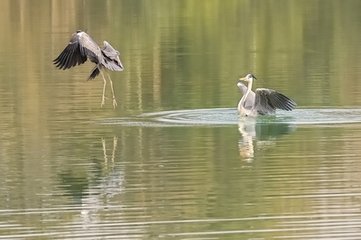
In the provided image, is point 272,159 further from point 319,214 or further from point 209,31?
point 209,31

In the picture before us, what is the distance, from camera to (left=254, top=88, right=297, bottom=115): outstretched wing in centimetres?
2241

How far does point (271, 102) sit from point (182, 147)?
332cm

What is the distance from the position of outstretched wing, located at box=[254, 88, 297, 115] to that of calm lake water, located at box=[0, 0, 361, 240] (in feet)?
0.55

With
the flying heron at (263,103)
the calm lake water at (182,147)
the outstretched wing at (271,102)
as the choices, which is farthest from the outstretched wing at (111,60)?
the outstretched wing at (271,102)

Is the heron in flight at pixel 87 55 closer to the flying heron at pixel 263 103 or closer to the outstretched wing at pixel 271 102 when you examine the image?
the flying heron at pixel 263 103

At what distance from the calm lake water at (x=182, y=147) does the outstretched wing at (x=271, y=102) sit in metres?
0.17

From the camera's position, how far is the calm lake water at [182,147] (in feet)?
48.0

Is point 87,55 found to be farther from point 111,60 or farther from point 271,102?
point 271,102

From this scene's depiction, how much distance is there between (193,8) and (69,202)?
42625mm

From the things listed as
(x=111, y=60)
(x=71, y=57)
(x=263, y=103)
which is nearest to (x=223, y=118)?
(x=263, y=103)

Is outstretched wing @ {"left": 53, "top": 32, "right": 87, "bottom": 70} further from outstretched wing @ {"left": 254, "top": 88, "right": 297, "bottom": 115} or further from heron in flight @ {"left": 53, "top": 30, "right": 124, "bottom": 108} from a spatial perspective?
outstretched wing @ {"left": 254, "top": 88, "right": 297, "bottom": 115}

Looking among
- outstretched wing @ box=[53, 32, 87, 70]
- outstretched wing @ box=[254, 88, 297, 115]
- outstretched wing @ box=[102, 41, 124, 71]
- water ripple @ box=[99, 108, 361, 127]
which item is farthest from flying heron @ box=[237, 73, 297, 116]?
outstretched wing @ box=[53, 32, 87, 70]

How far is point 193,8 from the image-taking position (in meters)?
58.2

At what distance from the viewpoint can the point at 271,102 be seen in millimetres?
22484
